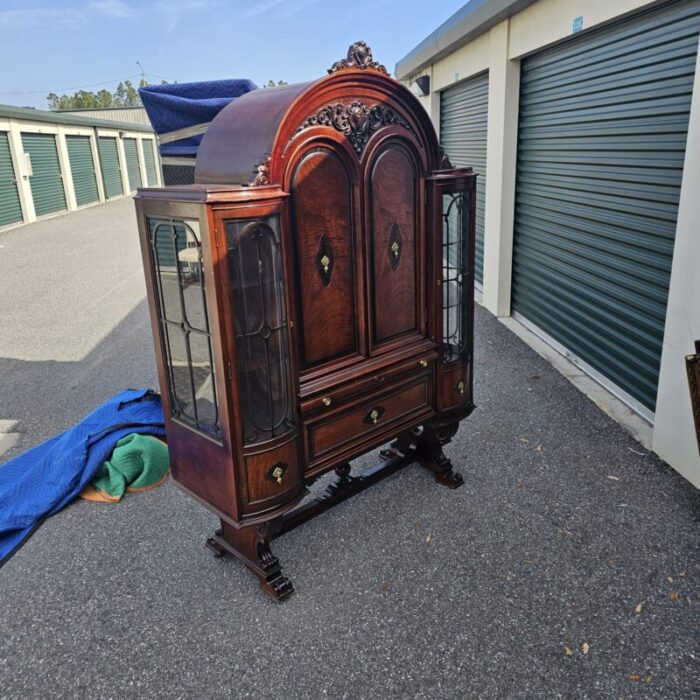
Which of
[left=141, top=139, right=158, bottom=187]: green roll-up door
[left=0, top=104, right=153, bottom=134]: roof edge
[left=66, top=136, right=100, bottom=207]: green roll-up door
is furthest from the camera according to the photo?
[left=141, top=139, right=158, bottom=187]: green roll-up door

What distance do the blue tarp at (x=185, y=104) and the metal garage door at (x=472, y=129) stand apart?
428 centimetres

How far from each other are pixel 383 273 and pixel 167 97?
2.01 m

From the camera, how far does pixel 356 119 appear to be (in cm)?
282

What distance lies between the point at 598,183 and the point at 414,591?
3.76 metres

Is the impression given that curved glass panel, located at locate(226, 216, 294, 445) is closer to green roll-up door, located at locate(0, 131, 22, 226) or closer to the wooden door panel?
the wooden door panel

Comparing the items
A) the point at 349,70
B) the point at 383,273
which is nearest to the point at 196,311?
the point at 383,273

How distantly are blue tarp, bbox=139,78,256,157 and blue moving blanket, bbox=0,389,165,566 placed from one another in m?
1.83

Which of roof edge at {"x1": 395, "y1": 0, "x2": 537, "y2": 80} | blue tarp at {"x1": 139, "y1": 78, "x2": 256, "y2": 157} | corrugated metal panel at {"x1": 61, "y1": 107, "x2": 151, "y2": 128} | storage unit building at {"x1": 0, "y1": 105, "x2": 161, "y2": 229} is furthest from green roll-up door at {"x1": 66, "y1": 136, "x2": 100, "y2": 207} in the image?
blue tarp at {"x1": 139, "y1": 78, "x2": 256, "y2": 157}

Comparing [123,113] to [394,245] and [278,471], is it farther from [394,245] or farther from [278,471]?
[278,471]

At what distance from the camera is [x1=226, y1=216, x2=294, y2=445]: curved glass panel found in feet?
8.18

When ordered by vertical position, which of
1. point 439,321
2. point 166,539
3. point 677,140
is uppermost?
point 677,140

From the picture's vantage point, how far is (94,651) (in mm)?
2631

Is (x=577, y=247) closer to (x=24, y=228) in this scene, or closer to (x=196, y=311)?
(x=196, y=311)

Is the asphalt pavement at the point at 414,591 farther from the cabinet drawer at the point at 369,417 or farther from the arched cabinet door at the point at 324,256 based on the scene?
the arched cabinet door at the point at 324,256
